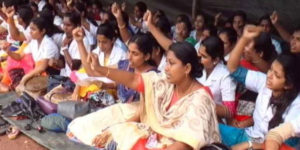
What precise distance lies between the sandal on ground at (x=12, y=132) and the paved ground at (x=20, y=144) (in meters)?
0.03

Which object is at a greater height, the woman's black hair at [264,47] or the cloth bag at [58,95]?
the woman's black hair at [264,47]

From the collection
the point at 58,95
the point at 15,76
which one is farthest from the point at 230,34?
the point at 15,76

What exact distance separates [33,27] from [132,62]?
5.58ft

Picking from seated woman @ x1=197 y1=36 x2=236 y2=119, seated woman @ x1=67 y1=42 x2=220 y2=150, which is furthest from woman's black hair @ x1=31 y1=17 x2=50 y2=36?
seated woman @ x1=197 y1=36 x2=236 y2=119

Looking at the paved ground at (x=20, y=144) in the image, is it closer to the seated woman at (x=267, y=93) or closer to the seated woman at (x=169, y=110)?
the seated woman at (x=169, y=110)

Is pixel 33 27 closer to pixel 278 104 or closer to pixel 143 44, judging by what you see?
pixel 143 44

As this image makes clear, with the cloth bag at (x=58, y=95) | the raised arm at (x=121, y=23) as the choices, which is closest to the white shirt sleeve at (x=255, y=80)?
the raised arm at (x=121, y=23)

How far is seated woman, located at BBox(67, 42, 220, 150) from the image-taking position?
2877 millimetres

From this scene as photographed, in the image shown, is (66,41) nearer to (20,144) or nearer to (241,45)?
(20,144)

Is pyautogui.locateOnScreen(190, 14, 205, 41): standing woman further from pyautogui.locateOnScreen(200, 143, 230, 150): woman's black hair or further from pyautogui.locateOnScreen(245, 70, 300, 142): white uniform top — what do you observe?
pyautogui.locateOnScreen(200, 143, 230, 150): woman's black hair

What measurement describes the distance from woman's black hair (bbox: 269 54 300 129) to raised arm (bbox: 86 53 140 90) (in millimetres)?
975

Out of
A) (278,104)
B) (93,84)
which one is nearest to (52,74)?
(93,84)

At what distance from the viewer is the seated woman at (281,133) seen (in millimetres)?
2816

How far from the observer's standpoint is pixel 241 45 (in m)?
3.26
